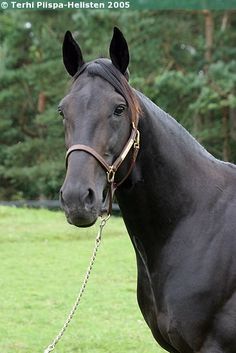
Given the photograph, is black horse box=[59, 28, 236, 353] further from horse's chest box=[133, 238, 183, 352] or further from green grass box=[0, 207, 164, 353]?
green grass box=[0, 207, 164, 353]

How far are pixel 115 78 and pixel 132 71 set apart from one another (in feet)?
63.7

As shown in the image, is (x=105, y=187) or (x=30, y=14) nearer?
(x=105, y=187)

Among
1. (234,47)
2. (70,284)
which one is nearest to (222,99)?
(234,47)

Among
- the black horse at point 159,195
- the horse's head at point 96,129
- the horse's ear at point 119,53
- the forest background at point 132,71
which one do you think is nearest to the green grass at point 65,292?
the black horse at point 159,195

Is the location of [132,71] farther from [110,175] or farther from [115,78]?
[110,175]

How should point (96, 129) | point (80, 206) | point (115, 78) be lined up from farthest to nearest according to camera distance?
point (115, 78) → point (96, 129) → point (80, 206)

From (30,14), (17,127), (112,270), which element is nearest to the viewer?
(112,270)

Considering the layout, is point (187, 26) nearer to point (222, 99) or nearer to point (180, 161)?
point (222, 99)

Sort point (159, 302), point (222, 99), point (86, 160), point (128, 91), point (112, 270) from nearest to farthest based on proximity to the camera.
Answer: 1. point (86, 160)
2. point (128, 91)
3. point (159, 302)
4. point (112, 270)
5. point (222, 99)

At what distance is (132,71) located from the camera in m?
22.2

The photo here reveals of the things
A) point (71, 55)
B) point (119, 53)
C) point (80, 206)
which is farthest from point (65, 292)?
point (80, 206)

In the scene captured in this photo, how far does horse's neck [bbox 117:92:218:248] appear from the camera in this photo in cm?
335

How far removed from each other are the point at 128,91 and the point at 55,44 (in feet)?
82.3

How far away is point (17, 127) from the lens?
31.5 m
